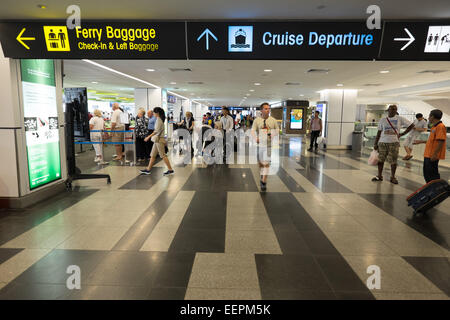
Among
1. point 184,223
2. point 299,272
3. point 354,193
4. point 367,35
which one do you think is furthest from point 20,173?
point 354,193

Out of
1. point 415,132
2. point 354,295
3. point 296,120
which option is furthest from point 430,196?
point 296,120

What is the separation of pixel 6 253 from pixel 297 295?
3.40 m

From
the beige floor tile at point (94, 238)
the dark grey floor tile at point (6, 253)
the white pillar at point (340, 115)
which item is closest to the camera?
the dark grey floor tile at point (6, 253)

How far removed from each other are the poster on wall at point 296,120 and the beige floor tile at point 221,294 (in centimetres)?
2446

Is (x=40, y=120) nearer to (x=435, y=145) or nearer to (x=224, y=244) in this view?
(x=224, y=244)

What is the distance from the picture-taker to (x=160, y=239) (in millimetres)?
3627

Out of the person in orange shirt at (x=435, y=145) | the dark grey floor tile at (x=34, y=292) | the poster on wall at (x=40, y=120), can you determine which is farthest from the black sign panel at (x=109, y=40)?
the person in orange shirt at (x=435, y=145)

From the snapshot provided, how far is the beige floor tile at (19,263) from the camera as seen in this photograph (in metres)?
2.76

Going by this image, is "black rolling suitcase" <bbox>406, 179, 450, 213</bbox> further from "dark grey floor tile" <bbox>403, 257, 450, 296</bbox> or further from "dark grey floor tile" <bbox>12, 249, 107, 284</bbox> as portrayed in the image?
"dark grey floor tile" <bbox>12, 249, 107, 284</bbox>

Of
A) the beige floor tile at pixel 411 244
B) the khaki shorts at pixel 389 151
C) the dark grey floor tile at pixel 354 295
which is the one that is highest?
the khaki shorts at pixel 389 151

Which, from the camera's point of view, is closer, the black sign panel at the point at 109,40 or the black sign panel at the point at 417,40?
the black sign panel at the point at 417,40

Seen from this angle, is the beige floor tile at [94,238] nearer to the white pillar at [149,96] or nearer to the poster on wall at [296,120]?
the white pillar at [149,96]

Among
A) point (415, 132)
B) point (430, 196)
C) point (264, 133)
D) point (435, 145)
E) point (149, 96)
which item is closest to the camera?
point (430, 196)

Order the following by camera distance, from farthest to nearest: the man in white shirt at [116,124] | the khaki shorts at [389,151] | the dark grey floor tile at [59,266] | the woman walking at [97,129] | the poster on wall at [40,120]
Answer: the man in white shirt at [116,124]
the woman walking at [97,129]
the khaki shorts at [389,151]
the poster on wall at [40,120]
the dark grey floor tile at [59,266]
